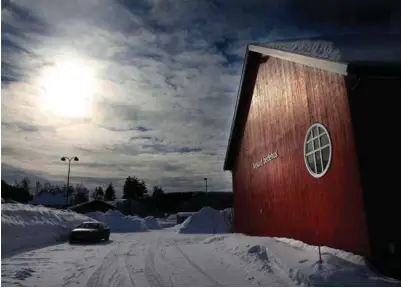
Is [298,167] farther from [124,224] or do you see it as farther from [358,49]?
Answer: [124,224]

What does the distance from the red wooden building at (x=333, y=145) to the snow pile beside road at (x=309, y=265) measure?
1.58 feet

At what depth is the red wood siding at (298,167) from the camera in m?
8.28

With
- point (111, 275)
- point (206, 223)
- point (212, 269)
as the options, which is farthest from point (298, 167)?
point (206, 223)

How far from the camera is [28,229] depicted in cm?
1603

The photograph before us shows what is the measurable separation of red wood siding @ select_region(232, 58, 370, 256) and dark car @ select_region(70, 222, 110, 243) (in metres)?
7.93

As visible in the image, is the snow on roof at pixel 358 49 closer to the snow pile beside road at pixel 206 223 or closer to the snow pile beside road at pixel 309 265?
the snow pile beside road at pixel 309 265

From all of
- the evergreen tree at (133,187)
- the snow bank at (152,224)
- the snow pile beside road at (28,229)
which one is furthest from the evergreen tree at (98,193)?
the snow pile beside road at (28,229)

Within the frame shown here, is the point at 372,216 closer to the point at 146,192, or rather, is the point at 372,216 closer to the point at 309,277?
the point at 309,277

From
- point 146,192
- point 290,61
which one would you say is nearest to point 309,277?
point 290,61

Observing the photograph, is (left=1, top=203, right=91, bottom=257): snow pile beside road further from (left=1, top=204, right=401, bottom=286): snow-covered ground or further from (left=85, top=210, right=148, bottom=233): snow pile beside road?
(left=85, top=210, right=148, bottom=233): snow pile beside road

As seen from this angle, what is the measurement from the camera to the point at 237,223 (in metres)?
19.4

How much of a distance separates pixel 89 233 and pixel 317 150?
523 inches

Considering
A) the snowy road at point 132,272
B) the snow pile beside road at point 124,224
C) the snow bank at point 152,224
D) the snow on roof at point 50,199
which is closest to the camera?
the snowy road at point 132,272

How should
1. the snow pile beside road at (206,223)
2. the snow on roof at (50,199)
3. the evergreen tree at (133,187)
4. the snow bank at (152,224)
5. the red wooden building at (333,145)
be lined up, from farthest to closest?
the evergreen tree at (133,187) → the snow on roof at (50,199) → the snow bank at (152,224) → the snow pile beside road at (206,223) → the red wooden building at (333,145)
